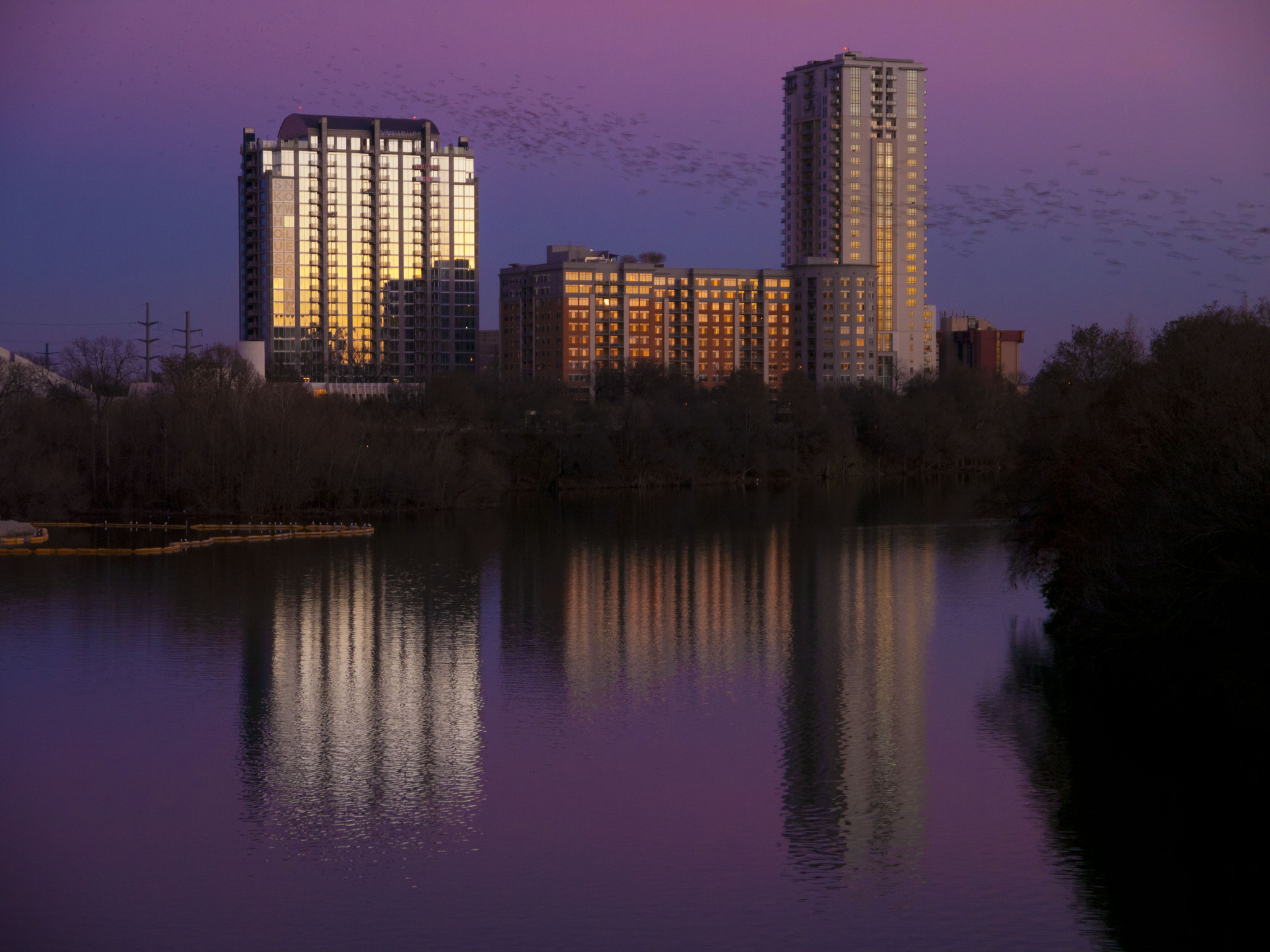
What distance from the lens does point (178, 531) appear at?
48.0 m

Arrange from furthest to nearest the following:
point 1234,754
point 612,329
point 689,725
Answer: point 612,329 < point 689,725 < point 1234,754

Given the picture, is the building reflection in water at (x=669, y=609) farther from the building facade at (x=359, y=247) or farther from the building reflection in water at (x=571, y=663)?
the building facade at (x=359, y=247)

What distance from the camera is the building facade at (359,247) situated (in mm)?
132875

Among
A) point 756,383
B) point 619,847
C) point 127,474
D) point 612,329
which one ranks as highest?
point 612,329

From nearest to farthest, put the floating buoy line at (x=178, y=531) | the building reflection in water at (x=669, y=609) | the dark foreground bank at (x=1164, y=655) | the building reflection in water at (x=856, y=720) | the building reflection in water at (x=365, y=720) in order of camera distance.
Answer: the dark foreground bank at (x=1164, y=655) → the building reflection in water at (x=856, y=720) → the building reflection in water at (x=365, y=720) → the building reflection in water at (x=669, y=609) → the floating buoy line at (x=178, y=531)

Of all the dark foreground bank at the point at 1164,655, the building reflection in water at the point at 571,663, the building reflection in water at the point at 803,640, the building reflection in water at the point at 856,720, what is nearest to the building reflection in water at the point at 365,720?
the building reflection in water at the point at 571,663

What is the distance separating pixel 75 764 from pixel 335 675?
570 centimetres

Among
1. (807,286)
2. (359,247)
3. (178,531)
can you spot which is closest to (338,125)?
(359,247)

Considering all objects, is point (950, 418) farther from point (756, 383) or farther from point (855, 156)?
point (855, 156)

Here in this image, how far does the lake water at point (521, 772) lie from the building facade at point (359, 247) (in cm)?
10471

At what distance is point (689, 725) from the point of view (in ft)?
62.7

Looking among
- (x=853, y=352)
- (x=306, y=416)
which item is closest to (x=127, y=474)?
(x=306, y=416)

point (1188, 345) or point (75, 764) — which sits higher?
point (1188, 345)

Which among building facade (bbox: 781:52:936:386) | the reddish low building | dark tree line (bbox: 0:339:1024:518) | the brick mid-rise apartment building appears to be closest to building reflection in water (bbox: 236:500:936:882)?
dark tree line (bbox: 0:339:1024:518)
